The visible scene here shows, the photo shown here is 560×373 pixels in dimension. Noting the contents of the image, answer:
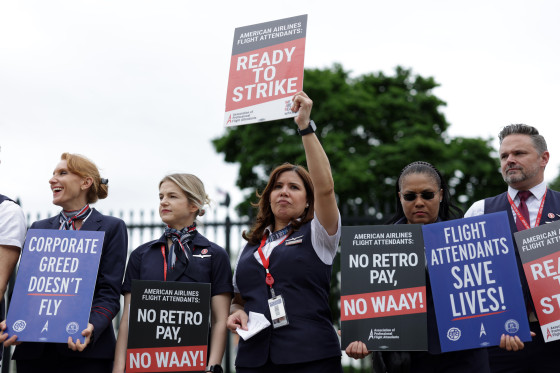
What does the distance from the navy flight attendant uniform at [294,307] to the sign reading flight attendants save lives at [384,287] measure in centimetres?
17

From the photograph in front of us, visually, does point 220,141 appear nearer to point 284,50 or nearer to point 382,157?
point 382,157

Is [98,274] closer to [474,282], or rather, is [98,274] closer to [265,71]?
[265,71]

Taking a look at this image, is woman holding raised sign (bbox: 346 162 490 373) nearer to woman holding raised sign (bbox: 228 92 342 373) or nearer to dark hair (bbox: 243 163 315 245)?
woman holding raised sign (bbox: 228 92 342 373)

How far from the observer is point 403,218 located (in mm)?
3891

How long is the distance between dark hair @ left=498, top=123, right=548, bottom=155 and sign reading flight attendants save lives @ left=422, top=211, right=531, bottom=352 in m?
0.78

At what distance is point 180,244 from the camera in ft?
13.1

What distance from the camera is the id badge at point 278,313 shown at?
11.5 ft

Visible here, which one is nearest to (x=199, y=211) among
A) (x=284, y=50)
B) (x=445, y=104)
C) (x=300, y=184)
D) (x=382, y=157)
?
(x=300, y=184)

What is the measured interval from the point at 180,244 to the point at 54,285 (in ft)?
2.72

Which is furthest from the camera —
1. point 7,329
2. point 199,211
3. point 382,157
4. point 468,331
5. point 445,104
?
point 445,104

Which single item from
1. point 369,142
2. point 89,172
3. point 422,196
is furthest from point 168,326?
point 369,142

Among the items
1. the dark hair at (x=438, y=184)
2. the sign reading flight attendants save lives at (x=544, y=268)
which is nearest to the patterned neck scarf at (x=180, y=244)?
the dark hair at (x=438, y=184)

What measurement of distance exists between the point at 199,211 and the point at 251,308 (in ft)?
2.96

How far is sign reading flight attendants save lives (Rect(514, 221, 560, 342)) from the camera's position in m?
3.43
